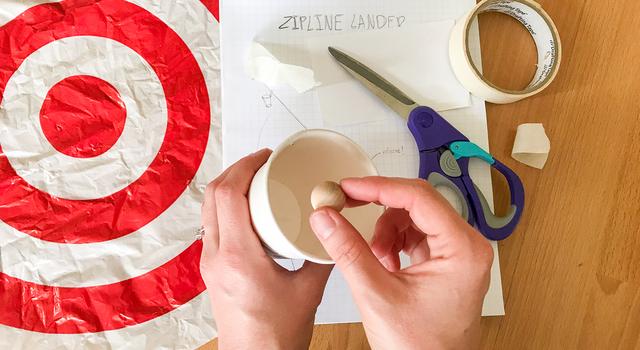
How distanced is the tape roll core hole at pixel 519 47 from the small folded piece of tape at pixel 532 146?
0.04 meters

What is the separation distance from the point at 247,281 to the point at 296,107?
8.5 inches

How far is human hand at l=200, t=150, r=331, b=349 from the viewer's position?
16.7 inches

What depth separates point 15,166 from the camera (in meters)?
0.55

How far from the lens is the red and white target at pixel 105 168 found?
1.75 feet

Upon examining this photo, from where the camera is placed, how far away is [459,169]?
0.55 metres

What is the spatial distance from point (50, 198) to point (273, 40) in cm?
28

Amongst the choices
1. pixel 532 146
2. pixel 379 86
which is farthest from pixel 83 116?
pixel 532 146

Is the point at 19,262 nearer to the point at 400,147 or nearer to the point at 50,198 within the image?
the point at 50,198

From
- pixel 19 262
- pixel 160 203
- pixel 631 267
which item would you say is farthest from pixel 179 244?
pixel 631 267

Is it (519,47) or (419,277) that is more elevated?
(519,47)

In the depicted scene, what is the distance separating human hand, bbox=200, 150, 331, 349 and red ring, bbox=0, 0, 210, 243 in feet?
0.42

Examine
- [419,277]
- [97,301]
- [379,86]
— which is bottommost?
[97,301]

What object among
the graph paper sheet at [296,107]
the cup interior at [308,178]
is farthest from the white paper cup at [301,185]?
the graph paper sheet at [296,107]

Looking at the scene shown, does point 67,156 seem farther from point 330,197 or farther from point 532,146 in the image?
point 532,146
